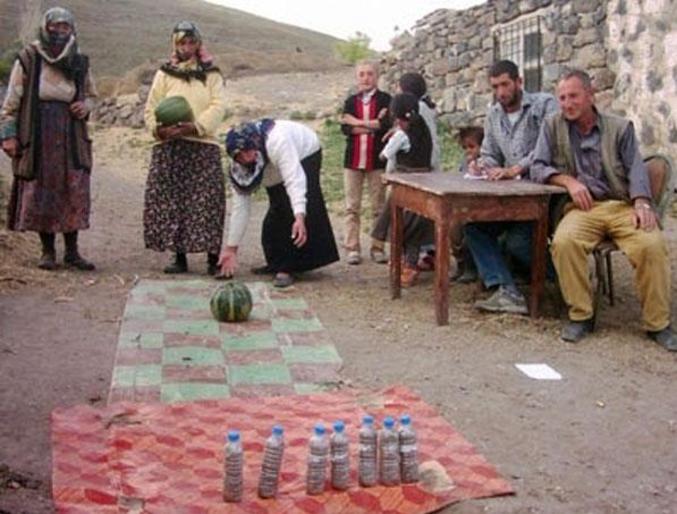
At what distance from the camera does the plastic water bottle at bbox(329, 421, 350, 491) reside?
3539mm

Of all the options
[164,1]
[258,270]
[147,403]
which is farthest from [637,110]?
[164,1]

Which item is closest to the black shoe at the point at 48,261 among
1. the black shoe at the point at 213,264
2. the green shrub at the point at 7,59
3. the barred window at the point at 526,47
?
the black shoe at the point at 213,264

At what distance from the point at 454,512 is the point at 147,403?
1.61 m

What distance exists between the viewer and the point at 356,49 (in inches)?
1105

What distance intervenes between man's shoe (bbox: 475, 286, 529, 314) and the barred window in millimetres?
7496

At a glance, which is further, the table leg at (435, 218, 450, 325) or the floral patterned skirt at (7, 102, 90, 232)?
the floral patterned skirt at (7, 102, 90, 232)

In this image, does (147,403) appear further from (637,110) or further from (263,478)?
(637,110)

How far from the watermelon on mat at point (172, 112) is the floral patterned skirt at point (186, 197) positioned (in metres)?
0.18

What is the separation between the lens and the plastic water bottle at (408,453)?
3604 millimetres

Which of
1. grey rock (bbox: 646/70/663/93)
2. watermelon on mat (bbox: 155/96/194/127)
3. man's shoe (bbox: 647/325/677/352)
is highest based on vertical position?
grey rock (bbox: 646/70/663/93)

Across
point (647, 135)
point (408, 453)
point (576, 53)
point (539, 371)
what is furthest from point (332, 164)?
point (408, 453)

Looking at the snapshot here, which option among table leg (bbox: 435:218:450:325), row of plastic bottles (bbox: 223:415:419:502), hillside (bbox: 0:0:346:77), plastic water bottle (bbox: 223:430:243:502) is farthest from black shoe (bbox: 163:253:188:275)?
hillside (bbox: 0:0:346:77)

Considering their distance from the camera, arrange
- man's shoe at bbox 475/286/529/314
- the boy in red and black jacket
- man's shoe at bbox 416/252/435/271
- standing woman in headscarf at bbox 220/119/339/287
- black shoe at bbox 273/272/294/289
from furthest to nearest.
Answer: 1. the boy in red and black jacket
2. man's shoe at bbox 416/252/435/271
3. black shoe at bbox 273/272/294/289
4. standing woman in headscarf at bbox 220/119/339/287
5. man's shoe at bbox 475/286/529/314

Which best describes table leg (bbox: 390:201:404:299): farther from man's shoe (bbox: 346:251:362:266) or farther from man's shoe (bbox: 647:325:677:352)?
man's shoe (bbox: 647:325:677:352)
